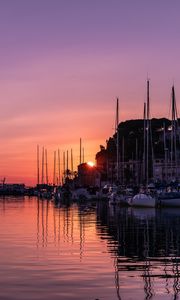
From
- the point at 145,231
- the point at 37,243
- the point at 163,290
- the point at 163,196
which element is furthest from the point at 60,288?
the point at 163,196

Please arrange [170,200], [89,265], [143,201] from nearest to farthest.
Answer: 1. [89,265]
2. [170,200]
3. [143,201]

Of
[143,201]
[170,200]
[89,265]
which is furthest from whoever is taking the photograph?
[143,201]

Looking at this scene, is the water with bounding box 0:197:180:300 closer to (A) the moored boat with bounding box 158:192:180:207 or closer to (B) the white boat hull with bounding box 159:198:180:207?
(A) the moored boat with bounding box 158:192:180:207

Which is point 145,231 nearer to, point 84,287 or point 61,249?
point 61,249

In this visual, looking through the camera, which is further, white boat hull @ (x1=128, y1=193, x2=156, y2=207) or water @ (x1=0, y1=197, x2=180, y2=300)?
white boat hull @ (x1=128, y1=193, x2=156, y2=207)

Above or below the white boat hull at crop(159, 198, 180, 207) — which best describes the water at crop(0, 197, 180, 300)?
below

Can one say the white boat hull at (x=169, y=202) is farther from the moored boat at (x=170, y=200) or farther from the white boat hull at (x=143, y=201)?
the white boat hull at (x=143, y=201)

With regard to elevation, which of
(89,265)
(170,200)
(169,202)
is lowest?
(89,265)

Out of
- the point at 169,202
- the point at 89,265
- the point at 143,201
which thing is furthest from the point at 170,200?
the point at 89,265

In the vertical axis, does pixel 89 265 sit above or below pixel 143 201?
below

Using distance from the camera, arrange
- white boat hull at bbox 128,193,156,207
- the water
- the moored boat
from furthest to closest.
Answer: white boat hull at bbox 128,193,156,207, the moored boat, the water

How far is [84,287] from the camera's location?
18750 mm

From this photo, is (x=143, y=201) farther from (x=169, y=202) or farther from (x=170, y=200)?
(x=170, y=200)

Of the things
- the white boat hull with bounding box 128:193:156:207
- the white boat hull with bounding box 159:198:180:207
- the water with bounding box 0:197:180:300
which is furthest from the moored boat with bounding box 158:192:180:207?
the water with bounding box 0:197:180:300
